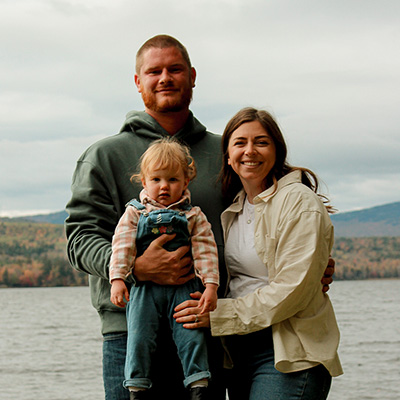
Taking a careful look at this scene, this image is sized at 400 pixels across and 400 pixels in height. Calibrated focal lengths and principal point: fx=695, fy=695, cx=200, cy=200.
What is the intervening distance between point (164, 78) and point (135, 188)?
74 centimetres

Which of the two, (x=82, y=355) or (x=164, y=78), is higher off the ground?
(x=164, y=78)

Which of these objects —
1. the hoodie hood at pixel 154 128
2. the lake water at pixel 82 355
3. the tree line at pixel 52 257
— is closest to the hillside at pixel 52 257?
the tree line at pixel 52 257

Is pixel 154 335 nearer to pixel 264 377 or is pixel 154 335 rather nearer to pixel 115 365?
pixel 115 365

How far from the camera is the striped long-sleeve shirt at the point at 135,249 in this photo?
395 centimetres

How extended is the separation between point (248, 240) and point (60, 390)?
25.8m

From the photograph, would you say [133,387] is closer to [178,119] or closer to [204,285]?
[204,285]

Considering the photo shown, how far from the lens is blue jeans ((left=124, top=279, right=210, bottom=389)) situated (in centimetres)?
389

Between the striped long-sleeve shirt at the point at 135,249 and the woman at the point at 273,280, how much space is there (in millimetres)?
235

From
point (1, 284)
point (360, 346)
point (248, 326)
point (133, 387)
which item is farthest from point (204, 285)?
point (1, 284)

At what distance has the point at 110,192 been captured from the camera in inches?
178

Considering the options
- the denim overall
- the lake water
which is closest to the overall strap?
the denim overall

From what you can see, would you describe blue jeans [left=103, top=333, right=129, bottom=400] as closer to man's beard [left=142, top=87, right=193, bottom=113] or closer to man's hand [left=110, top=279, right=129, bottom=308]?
man's hand [left=110, top=279, right=129, bottom=308]

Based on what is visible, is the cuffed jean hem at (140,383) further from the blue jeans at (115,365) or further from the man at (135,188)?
the blue jeans at (115,365)

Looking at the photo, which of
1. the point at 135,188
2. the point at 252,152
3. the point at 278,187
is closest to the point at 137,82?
the point at 135,188
